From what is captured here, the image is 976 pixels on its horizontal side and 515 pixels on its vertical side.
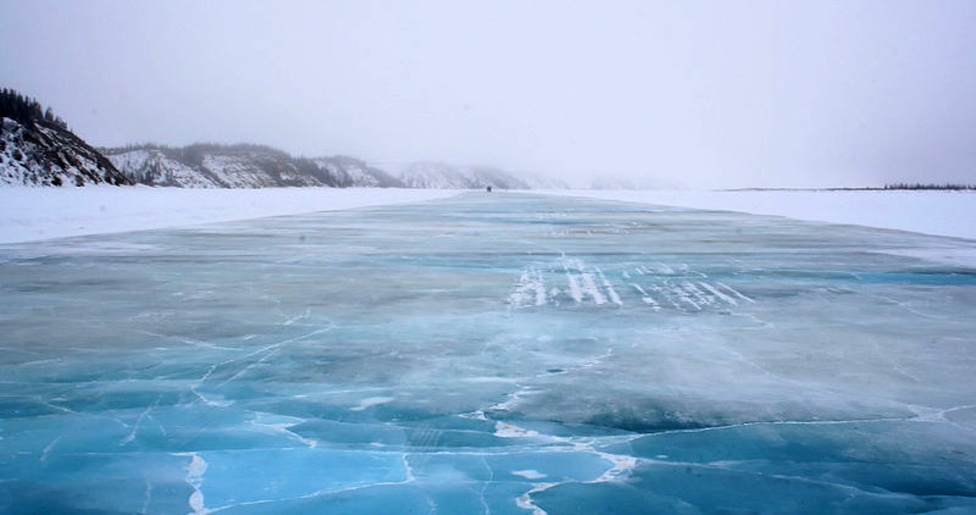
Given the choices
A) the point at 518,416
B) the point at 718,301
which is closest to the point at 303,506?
the point at 518,416

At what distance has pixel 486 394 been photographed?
5.47 meters

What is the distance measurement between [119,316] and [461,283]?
4181 mm

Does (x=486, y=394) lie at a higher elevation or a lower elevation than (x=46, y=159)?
lower

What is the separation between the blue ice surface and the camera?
391 cm

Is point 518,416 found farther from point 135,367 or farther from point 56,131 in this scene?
point 56,131

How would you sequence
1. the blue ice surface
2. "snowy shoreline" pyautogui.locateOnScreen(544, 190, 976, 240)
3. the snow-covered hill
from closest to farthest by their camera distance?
the blue ice surface
"snowy shoreline" pyautogui.locateOnScreen(544, 190, 976, 240)
the snow-covered hill

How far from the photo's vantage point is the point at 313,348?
6961 millimetres

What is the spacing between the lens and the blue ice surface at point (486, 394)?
12.8 ft

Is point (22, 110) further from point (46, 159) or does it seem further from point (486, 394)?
point (486, 394)

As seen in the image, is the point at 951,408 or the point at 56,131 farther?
the point at 56,131

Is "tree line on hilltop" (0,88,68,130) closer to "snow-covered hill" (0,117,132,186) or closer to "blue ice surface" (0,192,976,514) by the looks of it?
"snow-covered hill" (0,117,132,186)

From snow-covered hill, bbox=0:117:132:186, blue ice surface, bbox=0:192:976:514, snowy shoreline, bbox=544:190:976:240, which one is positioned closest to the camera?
blue ice surface, bbox=0:192:976:514

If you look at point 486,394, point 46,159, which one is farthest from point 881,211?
point 46,159

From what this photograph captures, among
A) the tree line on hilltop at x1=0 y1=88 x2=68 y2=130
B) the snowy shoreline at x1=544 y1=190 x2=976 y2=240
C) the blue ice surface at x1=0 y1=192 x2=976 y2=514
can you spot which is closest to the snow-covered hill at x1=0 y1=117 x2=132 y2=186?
the tree line on hilltop at x1=0 y1=88 x2=68 y2=130
